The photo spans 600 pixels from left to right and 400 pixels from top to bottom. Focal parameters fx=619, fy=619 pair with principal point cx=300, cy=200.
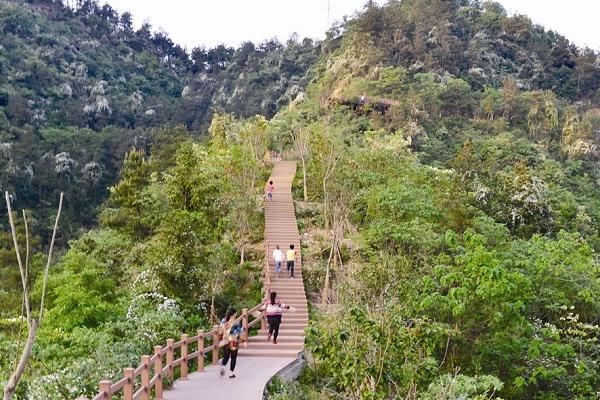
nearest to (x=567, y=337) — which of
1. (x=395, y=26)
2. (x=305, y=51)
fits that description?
(x=395, y=26)

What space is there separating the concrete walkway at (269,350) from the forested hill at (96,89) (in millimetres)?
24405

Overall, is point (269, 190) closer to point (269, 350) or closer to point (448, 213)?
point (448, 213)

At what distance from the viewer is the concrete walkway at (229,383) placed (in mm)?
9727

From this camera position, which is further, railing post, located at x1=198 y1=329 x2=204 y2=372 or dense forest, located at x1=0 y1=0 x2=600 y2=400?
railing post, located at x1=198 y1=329 x2=204 y2=372

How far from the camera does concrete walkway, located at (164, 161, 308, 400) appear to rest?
10.0 metres

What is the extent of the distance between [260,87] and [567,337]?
5442 centimetres

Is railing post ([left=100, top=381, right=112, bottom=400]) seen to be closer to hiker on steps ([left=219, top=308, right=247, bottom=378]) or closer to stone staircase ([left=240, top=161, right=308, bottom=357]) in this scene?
hiker on steps ([left=219, top=308, right=247, bottom=378])

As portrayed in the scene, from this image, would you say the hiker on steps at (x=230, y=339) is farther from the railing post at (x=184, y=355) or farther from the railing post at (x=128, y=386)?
the railing post at (x=128, y=386)

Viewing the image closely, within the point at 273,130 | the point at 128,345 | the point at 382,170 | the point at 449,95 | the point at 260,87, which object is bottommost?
the point at 128,345

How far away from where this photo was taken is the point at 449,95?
43.2m

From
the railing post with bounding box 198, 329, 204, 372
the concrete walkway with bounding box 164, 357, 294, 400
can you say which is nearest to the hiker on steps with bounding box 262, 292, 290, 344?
the concrete walkway with bounding box 164, 357, 294, 400

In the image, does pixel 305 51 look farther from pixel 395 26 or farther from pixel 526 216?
pixel 526 216

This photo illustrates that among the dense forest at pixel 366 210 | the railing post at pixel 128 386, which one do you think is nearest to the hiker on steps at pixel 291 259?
the dense forest at pixel 366 210

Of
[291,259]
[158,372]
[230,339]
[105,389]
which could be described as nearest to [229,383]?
[230,339]
